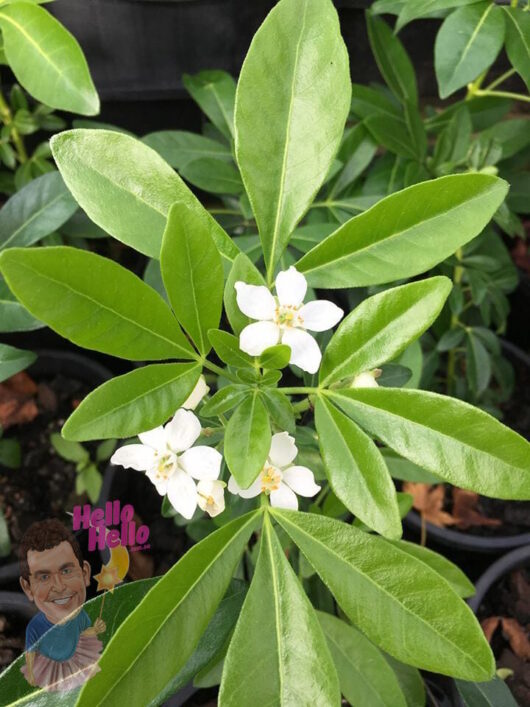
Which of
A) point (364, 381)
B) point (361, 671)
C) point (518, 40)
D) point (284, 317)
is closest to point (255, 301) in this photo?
point (284, 317)

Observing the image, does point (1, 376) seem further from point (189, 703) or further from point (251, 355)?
point (189, 703)

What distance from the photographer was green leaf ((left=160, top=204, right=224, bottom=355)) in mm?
546

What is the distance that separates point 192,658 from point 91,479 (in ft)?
2.05

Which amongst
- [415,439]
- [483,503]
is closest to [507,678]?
[483,503]

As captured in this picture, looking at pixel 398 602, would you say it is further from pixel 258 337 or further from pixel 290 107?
pixel 290 107

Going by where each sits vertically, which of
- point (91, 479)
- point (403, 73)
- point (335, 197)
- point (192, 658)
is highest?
point (403, 73)

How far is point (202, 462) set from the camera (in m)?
0.63

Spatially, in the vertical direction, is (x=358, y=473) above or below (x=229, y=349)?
below

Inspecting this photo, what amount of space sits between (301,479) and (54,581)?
26 cm

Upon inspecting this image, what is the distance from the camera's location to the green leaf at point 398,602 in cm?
59

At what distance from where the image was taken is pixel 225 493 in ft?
2.45

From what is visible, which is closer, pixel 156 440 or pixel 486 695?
pixel 156 440

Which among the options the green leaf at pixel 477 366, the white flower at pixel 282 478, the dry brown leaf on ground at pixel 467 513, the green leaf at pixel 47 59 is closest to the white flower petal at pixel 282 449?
the white flower at pixel 282 478

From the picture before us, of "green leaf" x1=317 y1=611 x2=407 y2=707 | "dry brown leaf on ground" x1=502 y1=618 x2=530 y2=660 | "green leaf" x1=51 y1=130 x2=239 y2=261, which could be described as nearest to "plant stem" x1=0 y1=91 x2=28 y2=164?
"green leaf" x1=51 y1=130 x2=239 y2=261
